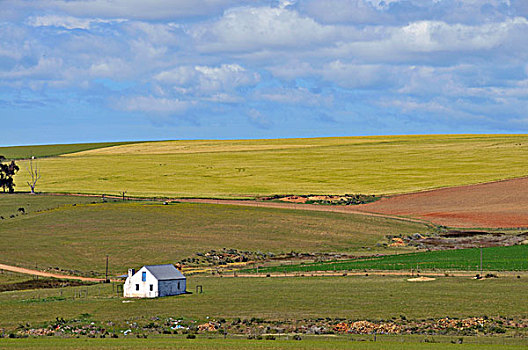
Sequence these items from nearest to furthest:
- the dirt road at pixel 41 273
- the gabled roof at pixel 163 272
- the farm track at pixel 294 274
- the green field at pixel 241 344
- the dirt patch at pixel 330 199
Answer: the green field at pixel 241 344 → the gabled roof at pixel 163 272 → the farm track at pixel 294 274 → the dirt road at pixel 41 273 → the dirt patch at pixel 330 199

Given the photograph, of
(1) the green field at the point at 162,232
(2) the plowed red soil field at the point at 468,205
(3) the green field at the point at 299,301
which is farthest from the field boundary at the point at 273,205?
(3) the green field at the point at 299,301

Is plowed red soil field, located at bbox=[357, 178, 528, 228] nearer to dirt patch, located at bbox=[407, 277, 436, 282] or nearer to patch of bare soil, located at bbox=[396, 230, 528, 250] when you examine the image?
patch of bare soil, located at bbox=[396, 230, 528, 250]

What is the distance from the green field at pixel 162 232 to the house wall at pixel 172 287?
15.1 metres

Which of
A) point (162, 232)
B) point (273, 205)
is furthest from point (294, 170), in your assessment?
point (162, 232)

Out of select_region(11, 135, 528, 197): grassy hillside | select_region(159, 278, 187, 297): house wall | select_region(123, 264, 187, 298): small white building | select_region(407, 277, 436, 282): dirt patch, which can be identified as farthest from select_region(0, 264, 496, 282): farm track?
select_region(11, 135, 528, 197): grassy hillside

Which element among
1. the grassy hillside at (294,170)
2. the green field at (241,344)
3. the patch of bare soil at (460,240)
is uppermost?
the grassy hillside at (294,170)

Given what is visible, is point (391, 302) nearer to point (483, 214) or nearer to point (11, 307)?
point (11, 307)

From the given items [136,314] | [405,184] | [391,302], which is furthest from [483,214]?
[136,314]

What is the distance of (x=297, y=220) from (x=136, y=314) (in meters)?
53.1

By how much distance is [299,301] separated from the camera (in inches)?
2131

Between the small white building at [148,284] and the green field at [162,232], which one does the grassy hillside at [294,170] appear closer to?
the green field at [162,232]

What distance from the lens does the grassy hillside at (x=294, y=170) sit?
130 metres

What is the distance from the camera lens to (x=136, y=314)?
51125mm

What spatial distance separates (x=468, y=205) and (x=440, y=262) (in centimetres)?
4151
